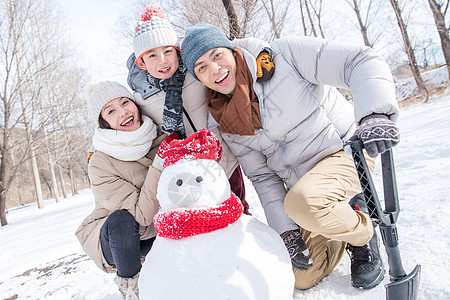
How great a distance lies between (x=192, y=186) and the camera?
47.3 inches

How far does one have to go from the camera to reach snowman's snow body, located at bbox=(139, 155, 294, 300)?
104 centimetres

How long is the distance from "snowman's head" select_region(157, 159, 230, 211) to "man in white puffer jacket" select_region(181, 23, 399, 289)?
44cm

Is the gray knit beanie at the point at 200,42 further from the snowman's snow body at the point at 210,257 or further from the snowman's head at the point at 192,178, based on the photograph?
the snowman's snow body at the point at 210,257

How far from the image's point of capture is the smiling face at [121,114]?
1856mm

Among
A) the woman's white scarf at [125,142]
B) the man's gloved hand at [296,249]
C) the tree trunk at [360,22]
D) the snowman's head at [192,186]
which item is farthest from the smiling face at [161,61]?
the tree trunk at [360,22]

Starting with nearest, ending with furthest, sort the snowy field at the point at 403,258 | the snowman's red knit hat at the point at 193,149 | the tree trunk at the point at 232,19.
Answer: the snowman's red knit hat at the point at 193,149 → the snowy field at the point at 403,258 → the tree trunk at the point at 232,19

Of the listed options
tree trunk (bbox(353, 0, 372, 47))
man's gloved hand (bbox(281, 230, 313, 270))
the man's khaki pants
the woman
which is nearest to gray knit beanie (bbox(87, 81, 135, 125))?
the woman

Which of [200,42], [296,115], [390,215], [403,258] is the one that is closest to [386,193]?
[390,215]

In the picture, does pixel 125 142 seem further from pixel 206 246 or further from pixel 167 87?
pixel 206 246

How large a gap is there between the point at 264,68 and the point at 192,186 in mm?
870

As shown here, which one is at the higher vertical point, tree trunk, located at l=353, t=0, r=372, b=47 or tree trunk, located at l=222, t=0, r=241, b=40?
tree trunk, located at l=353, t=0, r=372, b=47

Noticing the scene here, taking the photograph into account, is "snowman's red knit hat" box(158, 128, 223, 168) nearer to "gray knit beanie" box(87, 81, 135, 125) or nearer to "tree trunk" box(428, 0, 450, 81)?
"gray knit beanie" box(87, 81, 135, 125)

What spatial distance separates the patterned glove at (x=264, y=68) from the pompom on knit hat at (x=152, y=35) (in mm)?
689

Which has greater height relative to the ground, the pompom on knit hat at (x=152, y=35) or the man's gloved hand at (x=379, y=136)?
the pompom on knit hat at (x=152, y=35)
